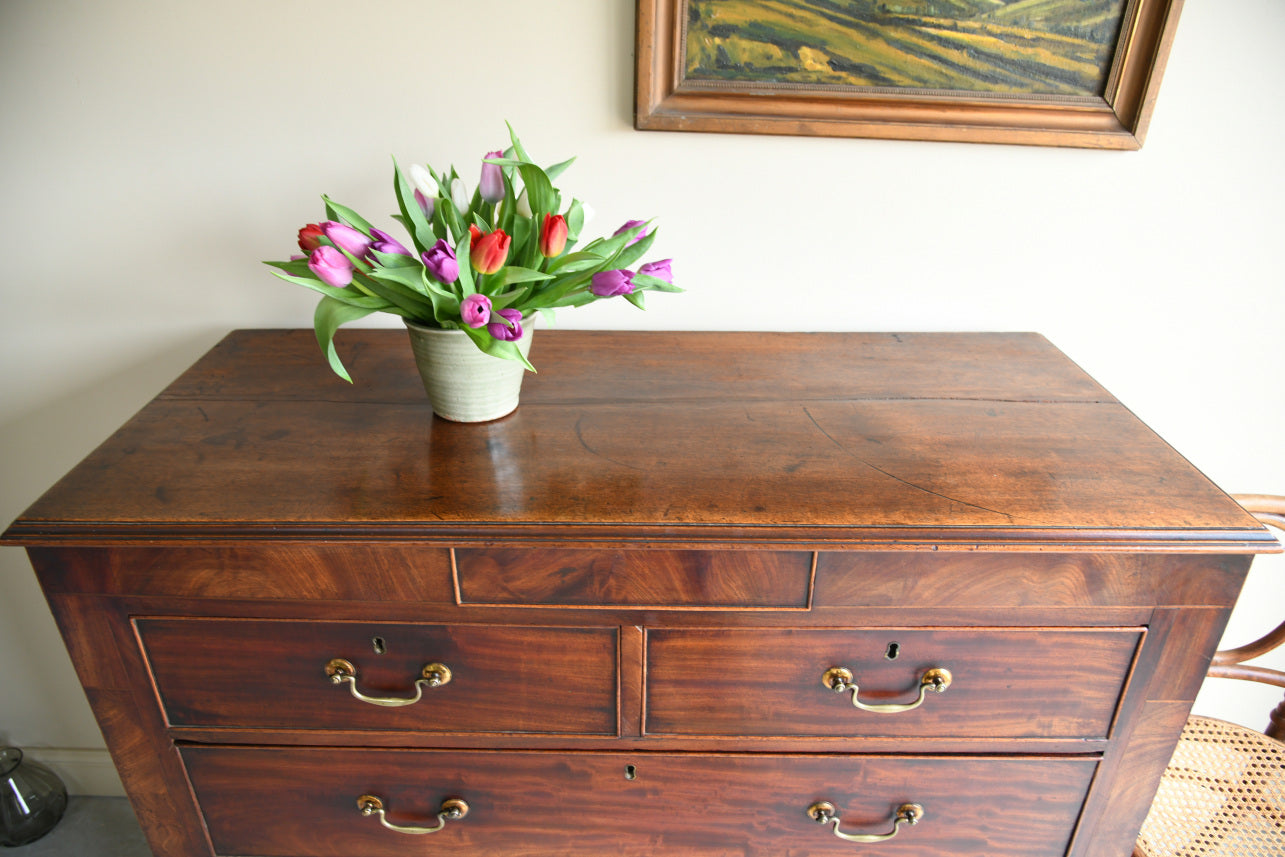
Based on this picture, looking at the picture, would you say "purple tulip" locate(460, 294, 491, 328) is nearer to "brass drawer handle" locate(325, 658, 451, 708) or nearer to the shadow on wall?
"brass drawer handle" locate(325, 658, 451, 708)

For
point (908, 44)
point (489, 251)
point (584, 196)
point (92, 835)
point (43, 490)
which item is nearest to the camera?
point (489, 251)

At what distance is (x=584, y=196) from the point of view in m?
1.33

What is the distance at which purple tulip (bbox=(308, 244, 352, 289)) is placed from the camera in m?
0.92

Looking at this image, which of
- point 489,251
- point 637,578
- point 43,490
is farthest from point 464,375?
point 43,490

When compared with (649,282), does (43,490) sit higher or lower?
lower

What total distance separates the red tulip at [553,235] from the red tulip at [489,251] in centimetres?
5

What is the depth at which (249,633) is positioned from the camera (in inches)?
38.3

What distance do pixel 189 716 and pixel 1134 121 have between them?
170cm

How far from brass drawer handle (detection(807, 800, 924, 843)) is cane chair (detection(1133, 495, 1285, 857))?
414 mm

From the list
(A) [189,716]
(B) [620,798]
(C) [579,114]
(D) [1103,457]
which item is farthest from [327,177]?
(D) [1103,457]

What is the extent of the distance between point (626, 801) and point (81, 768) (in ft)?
4.84

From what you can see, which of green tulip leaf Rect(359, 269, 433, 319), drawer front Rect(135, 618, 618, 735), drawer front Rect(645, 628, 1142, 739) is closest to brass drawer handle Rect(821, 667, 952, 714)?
drawer front Rect(645, 628, 1142, 739)

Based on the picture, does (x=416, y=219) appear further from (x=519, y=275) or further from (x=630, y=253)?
(x=630, y=253)

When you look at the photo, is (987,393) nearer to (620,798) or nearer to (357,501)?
(620,798)
